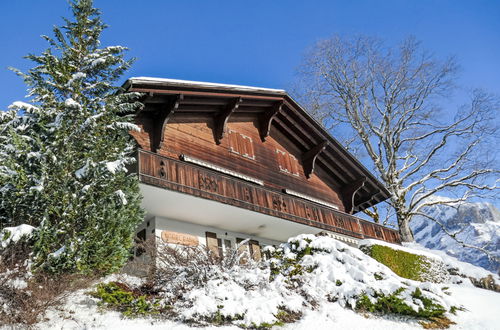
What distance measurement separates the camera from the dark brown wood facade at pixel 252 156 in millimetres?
14422

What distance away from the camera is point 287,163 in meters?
21.4

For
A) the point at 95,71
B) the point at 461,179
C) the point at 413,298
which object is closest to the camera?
the point at 413,298

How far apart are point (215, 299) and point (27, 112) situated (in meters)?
6.26

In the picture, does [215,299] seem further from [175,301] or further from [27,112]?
[27,112]

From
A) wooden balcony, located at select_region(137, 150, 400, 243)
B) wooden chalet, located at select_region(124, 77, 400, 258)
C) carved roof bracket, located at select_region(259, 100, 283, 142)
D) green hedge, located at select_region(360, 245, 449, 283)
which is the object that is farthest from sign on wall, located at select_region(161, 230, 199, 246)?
green hedge, located at select_region(360, 245, 449, 283)

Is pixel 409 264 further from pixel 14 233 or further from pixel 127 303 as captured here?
pixel 14 233

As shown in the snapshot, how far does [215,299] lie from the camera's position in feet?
27.9

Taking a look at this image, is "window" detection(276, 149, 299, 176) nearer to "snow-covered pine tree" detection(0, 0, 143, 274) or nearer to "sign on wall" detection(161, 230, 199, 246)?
"sign on wall" detection(161, 230, 199, 246)

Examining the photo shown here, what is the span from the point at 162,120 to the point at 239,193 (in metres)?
3.69

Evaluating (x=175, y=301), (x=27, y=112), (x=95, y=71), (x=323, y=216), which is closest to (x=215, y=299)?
(x=175, y=301)

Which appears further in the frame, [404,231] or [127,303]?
[404,231]

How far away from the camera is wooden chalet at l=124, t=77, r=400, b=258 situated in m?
14.2

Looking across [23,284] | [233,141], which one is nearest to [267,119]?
[233,141]

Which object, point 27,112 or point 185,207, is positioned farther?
point 185,207
